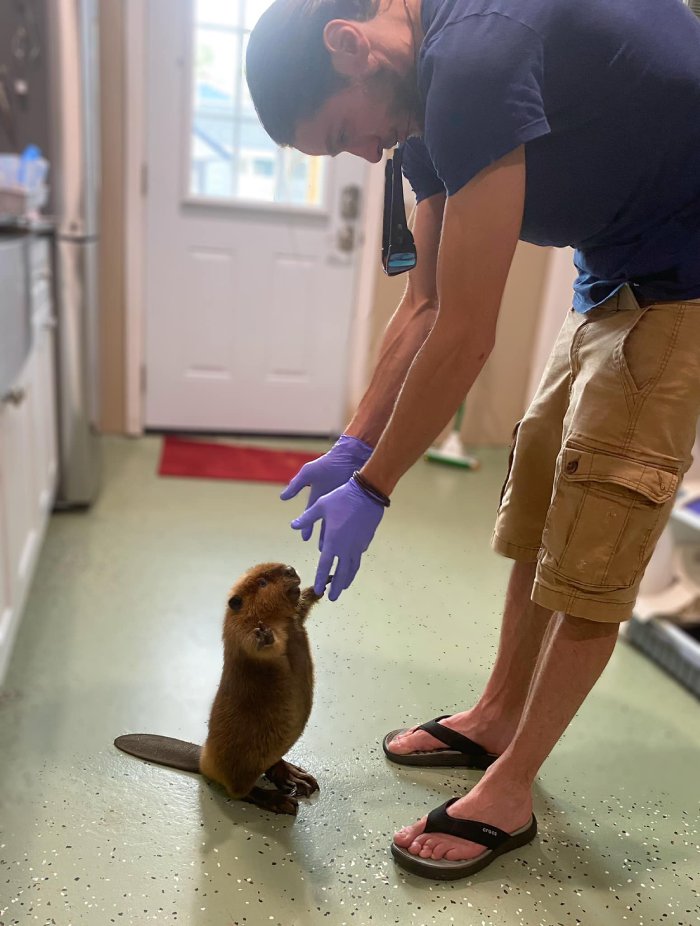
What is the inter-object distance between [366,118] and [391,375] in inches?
14.2

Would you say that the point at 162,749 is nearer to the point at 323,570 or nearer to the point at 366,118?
the point at 323,570

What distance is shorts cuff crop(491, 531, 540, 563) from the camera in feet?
3.82

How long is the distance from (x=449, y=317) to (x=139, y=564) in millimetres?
1354

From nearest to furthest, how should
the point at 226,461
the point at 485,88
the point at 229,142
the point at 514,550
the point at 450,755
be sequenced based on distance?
1. the point at 485,88
2. the point at 514,550
3. the point at 450,755
4. the point at 229,142
5. the point at 226,461

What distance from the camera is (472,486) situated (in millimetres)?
2100

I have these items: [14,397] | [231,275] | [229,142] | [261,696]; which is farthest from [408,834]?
[231,275]

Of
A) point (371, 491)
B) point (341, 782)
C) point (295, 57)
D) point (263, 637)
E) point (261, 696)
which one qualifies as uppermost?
point (295, 57)

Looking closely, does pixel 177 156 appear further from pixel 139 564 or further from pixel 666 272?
pixel 666 272

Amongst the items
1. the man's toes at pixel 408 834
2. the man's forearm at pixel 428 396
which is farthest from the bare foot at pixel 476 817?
the man's forearm at pixel 428 396

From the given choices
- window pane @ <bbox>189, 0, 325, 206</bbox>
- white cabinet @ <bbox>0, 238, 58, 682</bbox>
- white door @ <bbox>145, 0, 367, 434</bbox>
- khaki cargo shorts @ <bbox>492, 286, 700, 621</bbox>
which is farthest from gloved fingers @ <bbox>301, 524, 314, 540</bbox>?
white door @ <bbox>145, 0, 367, 434</bbox>

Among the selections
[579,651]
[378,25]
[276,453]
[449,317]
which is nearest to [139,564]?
[276,453]

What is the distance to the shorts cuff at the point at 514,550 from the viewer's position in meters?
1.16

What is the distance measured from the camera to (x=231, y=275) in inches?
114

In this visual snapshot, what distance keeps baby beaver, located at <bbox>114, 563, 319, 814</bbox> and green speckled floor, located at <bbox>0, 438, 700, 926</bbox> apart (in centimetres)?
4
